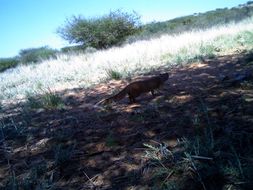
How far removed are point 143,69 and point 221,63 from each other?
2.19 m

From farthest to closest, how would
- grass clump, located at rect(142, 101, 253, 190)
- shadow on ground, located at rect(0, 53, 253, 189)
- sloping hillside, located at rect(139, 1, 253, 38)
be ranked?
sloping hillside, located at rect(139, 1, 253, 38) → shadow on ground, located at rect(0, 53, 253, 189) → grass clump, located at rect(142, 101, 253, 190)

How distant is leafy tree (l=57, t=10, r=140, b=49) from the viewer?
23.5 meters

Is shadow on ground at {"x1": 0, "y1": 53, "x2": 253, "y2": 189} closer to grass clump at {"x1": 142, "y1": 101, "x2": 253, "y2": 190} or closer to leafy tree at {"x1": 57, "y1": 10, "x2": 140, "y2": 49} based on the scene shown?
grass clump at {"x1": 142, "y1": 101, "x2": 253, "y2": 190}

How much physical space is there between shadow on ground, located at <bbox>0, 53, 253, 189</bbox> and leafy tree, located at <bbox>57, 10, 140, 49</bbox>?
18.8 m

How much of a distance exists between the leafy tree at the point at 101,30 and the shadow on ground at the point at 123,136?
18.8 m

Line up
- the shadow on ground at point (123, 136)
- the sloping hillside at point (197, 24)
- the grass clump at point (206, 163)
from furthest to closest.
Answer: the sloping hillside at point (197, 24) → the shadow on ground at point (123, 136) → the grass clump at point (206, 163)

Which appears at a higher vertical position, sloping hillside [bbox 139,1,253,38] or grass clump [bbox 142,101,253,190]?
grass clump [bbox 142,101,253,190]

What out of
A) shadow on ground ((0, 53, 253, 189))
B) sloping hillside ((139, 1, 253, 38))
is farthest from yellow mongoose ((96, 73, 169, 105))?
sloping hillside ((139, 1, 253, 38))

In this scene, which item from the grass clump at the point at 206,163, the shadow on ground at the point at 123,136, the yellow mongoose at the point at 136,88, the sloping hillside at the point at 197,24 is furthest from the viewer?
the sloping hillside at the point at 197,24

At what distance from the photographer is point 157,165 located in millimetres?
2516

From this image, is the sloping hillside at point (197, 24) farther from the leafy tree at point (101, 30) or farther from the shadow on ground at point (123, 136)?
the shadow on ground at point (123, 136)

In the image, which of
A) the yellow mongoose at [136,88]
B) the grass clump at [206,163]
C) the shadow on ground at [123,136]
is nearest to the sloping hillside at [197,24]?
the yellow mongoose at [136,88]

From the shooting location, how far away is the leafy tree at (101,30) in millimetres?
23484

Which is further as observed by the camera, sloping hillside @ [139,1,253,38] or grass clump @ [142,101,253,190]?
sloping hillside @ [139,1,253,38]
